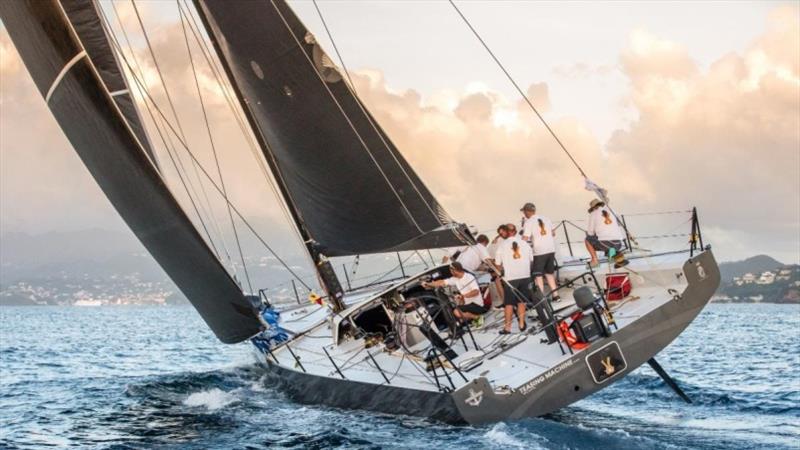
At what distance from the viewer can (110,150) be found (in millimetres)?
12977

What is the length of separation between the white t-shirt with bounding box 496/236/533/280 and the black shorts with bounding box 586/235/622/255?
2337mm

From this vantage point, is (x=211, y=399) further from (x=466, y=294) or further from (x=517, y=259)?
(x=517, y=259)

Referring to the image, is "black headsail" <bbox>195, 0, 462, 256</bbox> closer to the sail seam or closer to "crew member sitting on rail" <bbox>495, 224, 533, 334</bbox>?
the sail seam

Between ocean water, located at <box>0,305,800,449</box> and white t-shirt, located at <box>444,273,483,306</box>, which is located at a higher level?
white t-shirt, located at <box>444,273,483,306</box>

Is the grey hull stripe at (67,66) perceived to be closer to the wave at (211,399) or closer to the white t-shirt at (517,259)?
the wave at (211,399)

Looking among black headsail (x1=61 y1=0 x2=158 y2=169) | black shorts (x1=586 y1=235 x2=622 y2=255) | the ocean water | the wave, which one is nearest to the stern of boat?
the ocean water

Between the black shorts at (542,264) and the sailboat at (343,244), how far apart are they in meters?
0.54

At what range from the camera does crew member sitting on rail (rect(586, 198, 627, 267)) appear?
48.0 feet

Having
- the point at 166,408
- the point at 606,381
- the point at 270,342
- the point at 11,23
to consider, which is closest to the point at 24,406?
the point at 166,408

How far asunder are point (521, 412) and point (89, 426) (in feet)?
26.6

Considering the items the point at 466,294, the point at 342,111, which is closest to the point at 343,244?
the point at 342,111

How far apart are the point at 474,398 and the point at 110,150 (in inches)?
270

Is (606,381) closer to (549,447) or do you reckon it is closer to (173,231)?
(549,447)

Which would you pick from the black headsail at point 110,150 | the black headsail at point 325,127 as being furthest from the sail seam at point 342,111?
the black headsail at point 110,150
